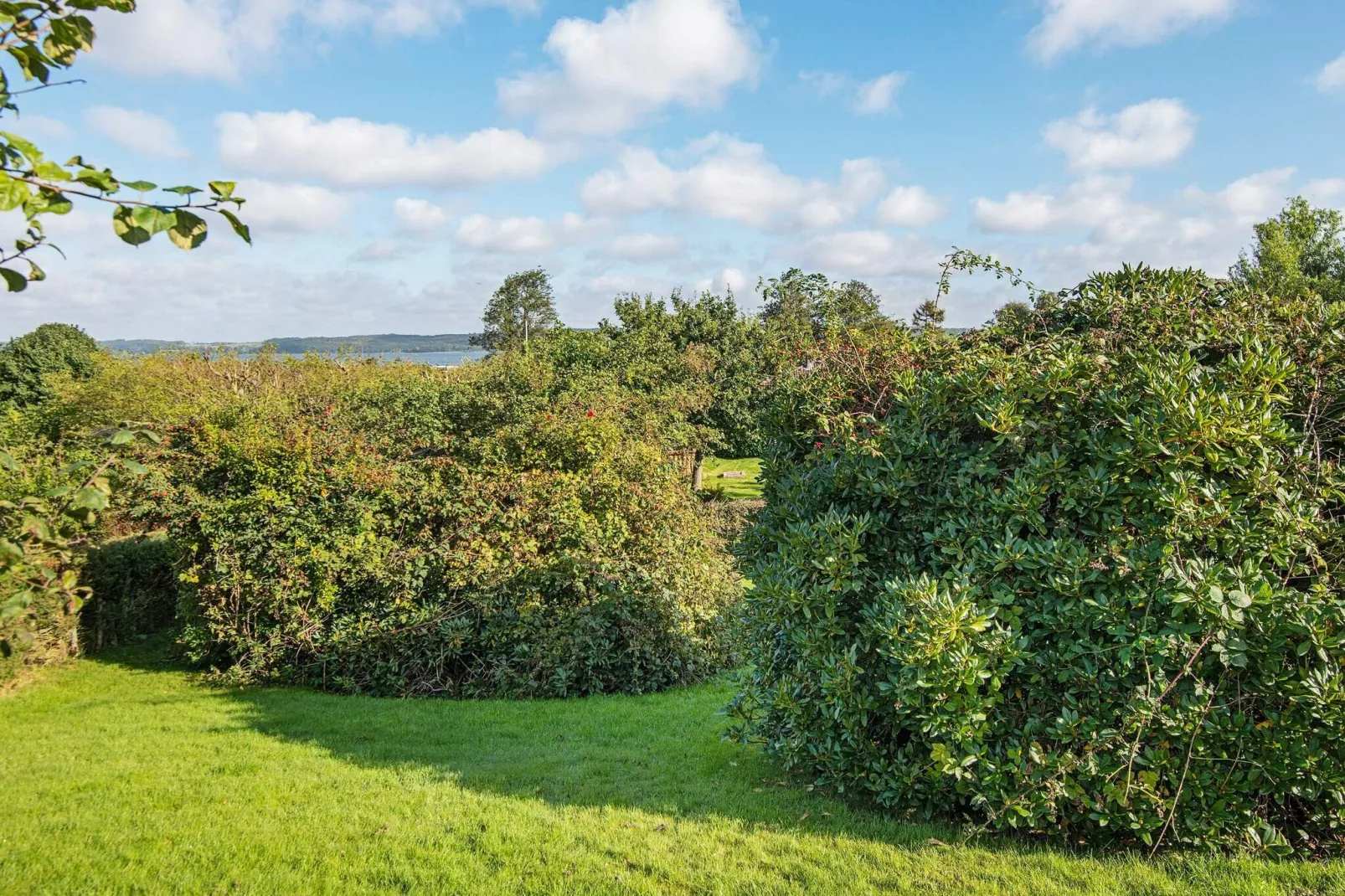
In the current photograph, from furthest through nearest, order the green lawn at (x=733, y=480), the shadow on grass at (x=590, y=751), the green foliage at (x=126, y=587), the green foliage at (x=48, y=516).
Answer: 1. the green lawn at (x=733, y=480)
2. the green foliage at (x=126, y=587)
3. the shadow on grass at (x=590, y=751)
4. the green foliage at (x=48, y=516)

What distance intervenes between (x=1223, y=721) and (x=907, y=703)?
5.14ft

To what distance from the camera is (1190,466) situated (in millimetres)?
4215

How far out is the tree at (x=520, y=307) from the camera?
75.9m

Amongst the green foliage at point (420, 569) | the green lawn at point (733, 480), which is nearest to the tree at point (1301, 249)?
the green lawn at point (733, 480)

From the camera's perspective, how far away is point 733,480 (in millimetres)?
35531

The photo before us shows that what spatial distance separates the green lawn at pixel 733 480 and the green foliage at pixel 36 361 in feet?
97.7

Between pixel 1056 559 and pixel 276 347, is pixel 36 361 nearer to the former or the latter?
pixel 276 347

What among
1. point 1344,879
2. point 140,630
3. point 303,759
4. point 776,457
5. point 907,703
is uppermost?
point 776,457

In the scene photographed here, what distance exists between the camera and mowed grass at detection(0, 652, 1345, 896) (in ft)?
12.9

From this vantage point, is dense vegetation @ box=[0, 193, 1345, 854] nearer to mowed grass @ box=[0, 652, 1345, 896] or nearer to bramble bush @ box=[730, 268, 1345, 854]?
bramble bush @ box=[730, 268, 1345, 854]

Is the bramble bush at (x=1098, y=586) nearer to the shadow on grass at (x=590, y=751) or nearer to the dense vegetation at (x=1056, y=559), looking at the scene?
the dense vegetation at (x=1056, y=559)

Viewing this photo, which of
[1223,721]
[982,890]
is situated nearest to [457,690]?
[982,890]

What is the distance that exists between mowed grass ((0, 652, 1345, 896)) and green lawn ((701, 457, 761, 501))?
14202mm

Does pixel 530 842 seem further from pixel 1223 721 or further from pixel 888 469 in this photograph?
pixel 1223 721
